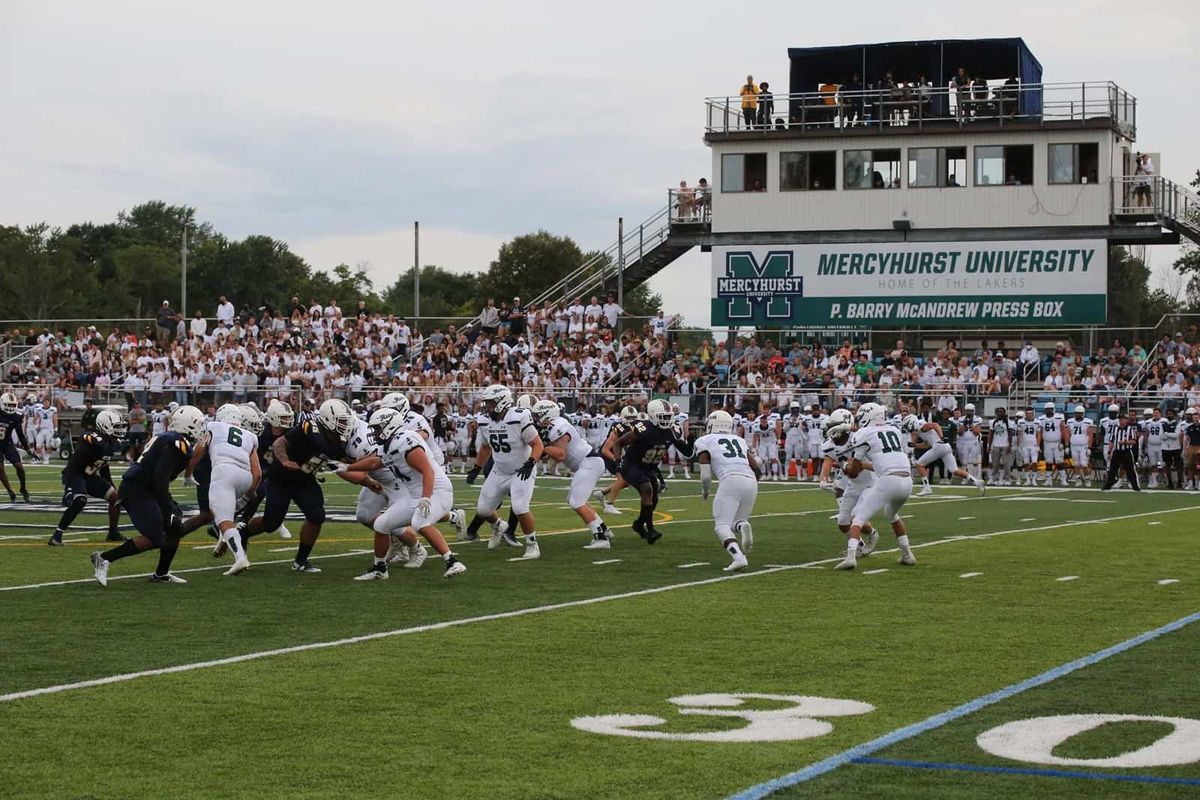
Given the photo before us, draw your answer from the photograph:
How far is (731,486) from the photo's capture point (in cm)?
1466

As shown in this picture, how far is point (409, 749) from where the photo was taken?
6.86 metres

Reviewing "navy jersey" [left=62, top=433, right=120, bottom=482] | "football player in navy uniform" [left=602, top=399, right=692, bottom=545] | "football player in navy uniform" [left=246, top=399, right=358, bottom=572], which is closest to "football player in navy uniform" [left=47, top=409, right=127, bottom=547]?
"navy jersey" [left=62, top=433, right=120, bottom=482]

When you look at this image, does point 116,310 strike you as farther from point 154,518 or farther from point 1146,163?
point 154,518

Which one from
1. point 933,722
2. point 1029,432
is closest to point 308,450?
point 933,722

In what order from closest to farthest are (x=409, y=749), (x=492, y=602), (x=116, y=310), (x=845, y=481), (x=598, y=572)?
(x=409, y=749), (x=492, y=602), (x=598, y=572), (x=845, y=481), (x=116, y=310)

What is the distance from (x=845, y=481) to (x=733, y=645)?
5917 millimetres

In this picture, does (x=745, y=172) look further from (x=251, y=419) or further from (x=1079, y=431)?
(x=251, y=419)

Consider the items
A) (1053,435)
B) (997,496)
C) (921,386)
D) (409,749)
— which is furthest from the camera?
(921,386)

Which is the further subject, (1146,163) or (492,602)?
(1146,163)

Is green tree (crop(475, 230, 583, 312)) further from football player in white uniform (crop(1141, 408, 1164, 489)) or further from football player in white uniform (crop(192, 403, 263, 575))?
football player in white uniform (crop(192, 403, 263, 575))

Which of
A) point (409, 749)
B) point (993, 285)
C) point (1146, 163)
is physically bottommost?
point (409, 749)

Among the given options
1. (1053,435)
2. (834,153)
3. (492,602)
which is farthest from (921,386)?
(492,602)

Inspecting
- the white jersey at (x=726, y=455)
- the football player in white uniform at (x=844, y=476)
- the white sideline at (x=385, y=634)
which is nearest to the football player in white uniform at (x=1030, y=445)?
the football player in white uniform at (x=844, y=476)

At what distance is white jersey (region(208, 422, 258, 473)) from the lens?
45.7 feet
